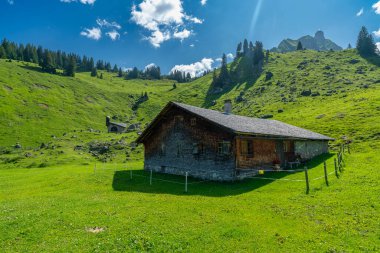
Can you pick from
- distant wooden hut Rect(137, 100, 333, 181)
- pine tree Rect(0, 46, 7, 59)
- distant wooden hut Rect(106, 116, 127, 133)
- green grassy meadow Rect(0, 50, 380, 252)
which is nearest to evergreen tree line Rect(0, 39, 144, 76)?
pine tree Rect(0, 46, 7, 59)

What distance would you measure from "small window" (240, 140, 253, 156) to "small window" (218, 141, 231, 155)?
1.54 metres

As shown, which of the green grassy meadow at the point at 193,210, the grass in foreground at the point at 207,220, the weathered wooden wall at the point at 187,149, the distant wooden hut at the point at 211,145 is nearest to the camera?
the grass in foreground at the point at 207,220

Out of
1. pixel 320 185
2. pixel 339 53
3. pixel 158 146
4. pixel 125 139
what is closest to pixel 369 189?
pixel 320 185

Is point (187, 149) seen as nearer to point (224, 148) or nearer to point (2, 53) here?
point (224, 148)

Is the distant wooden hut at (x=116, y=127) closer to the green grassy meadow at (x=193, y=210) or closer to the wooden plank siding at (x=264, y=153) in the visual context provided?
the green grassy meadow at (x=193, y=210)

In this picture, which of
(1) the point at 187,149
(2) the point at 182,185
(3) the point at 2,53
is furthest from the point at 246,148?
(3) the point at 2,53

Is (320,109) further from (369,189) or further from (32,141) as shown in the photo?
(32,141)

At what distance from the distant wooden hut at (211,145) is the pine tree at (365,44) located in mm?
136684

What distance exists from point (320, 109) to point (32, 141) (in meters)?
91.8

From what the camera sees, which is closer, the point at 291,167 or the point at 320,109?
the point at 291,167

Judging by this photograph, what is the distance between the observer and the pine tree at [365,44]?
14188cm

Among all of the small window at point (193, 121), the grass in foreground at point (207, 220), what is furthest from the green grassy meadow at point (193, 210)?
the small window at point (193, 121)

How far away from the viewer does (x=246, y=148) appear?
97.1ft

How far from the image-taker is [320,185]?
70.5 feet
